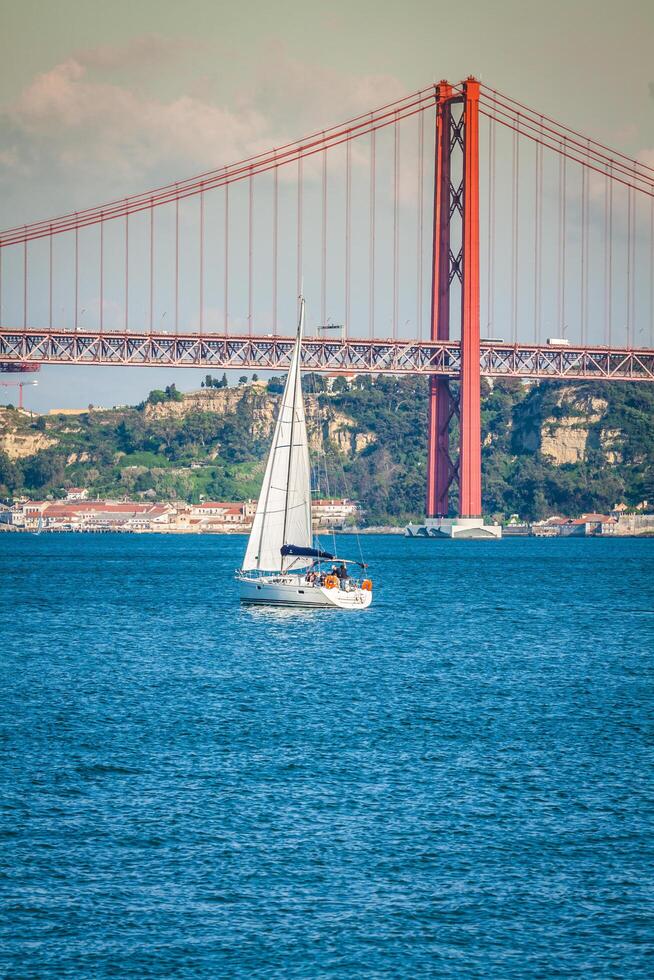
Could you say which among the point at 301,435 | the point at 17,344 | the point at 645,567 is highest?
the point at 17,344

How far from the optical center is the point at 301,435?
1982 inches

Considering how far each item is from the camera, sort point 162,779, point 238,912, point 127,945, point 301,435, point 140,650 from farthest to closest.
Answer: point 301,435
point 140,650
point 162,779
point 238,912
point 127,945

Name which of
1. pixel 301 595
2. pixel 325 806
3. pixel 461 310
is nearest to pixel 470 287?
pixel 461 310

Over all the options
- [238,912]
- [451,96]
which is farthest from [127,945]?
[451,96]

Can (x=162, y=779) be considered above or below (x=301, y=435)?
below

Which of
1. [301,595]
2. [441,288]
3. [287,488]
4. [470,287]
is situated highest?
[441,288]

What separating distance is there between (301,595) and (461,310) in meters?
58.6

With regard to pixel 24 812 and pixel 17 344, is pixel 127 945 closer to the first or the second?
pixel 24 812

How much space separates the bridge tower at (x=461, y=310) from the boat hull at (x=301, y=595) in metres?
55.1

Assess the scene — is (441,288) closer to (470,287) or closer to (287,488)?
(470,287)

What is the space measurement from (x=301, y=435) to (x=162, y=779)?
2843cm

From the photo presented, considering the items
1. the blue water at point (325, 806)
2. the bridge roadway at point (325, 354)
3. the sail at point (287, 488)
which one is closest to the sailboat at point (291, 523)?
the sail at point (287, 488)

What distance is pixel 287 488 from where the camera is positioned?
164 ft

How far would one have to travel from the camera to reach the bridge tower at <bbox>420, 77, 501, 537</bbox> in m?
105
